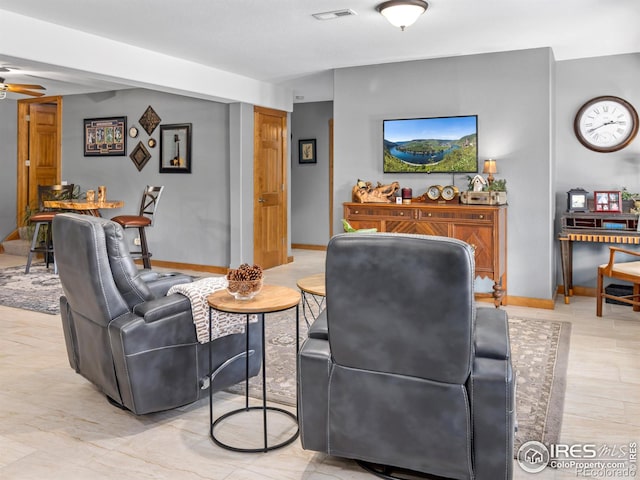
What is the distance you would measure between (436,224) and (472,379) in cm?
339

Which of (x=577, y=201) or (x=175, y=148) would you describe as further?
(x=175, y=148)

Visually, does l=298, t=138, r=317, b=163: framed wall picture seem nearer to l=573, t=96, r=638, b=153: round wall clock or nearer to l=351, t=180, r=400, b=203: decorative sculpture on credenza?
l=351, t=180, r=400, b=203: decorative sculpture on credenza

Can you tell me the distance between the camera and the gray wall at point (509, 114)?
5.22m

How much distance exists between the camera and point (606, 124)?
18.1 feet

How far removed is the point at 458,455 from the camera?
2.02 metres

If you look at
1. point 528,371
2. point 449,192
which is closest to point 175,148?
point 449,192

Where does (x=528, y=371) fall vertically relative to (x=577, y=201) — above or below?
below

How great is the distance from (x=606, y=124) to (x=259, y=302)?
4.66m

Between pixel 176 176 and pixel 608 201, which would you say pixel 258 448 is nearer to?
pixel 608 201

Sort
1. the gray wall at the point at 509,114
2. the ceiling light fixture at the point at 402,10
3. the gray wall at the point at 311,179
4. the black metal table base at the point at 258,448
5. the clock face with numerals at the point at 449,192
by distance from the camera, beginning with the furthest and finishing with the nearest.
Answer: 1. the gray wall at the point at 311,179
2. the clock face with numerals at the point at 449,192
3. the gray wall at the point at 509,114
4. the ceiling light fixture at the point at 402,10
5. the black metal table base at the point at 258,448

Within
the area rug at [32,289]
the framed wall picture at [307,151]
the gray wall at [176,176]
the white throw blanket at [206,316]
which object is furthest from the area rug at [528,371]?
the framed wall picture at [307,151]

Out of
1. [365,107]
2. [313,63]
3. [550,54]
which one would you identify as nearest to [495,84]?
[550,54]

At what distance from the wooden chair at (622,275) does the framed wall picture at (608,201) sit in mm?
577

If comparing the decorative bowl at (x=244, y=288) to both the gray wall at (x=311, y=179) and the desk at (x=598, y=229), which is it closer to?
the desk at (x=598, y=229)
